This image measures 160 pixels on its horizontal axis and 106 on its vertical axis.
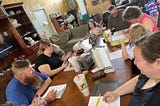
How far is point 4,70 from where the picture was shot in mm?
3832

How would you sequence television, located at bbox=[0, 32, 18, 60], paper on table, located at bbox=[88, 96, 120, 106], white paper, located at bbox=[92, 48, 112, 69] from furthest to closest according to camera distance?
television, located at bbox=[0, 32, 18, 60]
white paper, located at bbox=[92, 48, 112, 69]
paper on table, located at bbox=[88, 96, 120, 106]

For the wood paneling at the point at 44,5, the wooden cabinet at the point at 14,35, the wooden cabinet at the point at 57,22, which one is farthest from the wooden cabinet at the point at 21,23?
the wooden cabinet at the point at 57,22

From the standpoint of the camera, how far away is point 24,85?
1.78m

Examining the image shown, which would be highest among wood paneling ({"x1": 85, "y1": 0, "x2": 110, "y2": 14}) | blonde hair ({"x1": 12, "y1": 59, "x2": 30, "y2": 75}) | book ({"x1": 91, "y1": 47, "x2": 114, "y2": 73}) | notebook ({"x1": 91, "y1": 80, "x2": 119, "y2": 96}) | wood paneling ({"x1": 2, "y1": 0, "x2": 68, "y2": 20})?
wood paneling ({"x1": 2, "y1": 0, "x2": 68, "y2": 20})

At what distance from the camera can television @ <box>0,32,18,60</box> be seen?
4016 mm

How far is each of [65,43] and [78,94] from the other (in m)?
4.03

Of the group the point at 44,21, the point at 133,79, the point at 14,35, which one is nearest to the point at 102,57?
the point at 133,79

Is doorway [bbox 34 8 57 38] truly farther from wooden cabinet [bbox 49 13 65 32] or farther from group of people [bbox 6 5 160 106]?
group of people [bbox 6 5 160 106]

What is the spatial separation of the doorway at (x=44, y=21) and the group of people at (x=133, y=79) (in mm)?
3157

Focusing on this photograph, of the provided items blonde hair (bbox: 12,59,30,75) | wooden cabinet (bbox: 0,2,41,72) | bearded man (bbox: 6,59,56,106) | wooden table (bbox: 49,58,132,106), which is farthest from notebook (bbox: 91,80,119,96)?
wooden cabinet (bbox: 0,2,41,72)

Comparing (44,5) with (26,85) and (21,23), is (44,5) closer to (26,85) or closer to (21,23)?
(21,23)

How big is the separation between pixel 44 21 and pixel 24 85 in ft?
15.7

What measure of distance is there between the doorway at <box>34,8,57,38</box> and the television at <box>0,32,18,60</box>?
174 centimetres

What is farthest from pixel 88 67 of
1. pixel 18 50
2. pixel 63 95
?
pixel 18 50
